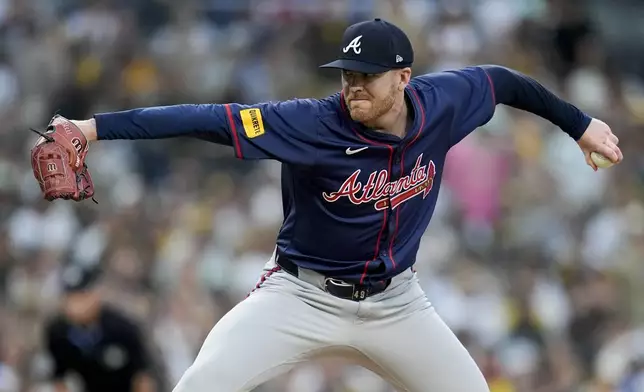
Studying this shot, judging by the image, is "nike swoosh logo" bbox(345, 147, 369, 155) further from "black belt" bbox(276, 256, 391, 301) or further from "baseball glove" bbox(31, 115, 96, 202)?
"baseball glove" bbox(31, 115, 96, 202)

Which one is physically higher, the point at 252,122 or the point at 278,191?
the point at 252,122

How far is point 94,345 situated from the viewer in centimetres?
904

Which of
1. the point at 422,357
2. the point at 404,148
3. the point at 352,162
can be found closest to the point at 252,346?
the point at 422,357

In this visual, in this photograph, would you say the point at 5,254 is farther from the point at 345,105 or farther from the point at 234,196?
the point at 345,105

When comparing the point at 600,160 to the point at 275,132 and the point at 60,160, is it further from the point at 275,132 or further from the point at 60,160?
the point at 60,160

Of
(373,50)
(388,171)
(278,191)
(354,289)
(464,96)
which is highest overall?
(373,50)

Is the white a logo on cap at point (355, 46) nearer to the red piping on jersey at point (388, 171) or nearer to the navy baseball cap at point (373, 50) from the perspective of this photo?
the navy baseball cap at point (373, 50)

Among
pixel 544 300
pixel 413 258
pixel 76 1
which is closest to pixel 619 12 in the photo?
pixel 544 300

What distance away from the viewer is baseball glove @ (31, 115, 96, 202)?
5395 mm

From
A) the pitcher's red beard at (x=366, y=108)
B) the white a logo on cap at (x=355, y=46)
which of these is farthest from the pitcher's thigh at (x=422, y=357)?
the white a logo on cap at (x=355, y=46)

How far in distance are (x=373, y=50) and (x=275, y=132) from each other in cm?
53

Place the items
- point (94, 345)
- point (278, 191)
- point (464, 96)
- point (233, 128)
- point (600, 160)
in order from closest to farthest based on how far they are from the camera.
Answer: point (233, 128), point (464, 96), point (600, 160), point (94, 345), point (278, 191)

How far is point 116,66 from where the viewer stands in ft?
45.4

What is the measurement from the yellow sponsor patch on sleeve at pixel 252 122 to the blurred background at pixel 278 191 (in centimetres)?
372
